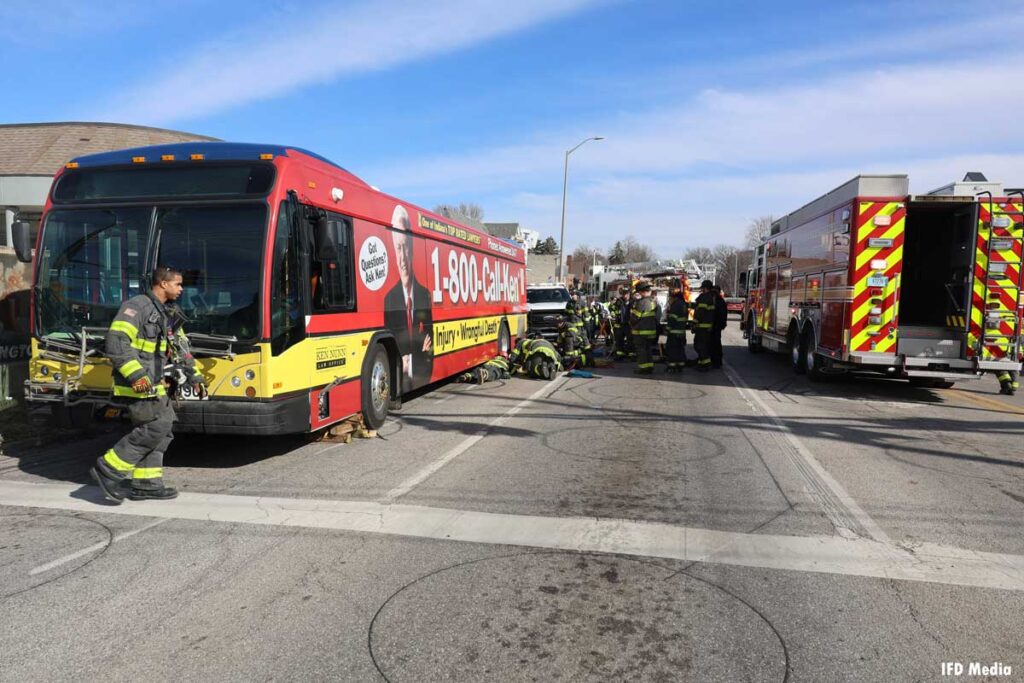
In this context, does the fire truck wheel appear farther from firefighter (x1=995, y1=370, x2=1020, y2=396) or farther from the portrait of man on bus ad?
the portrait of man on bus ad

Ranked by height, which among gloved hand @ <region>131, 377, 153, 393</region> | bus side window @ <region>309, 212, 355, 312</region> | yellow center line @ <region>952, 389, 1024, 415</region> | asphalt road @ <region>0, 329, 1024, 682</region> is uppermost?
bus side window @ <region>309, 212, 355, 312</region>

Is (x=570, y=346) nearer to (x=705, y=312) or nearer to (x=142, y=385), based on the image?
(x=705, y=312)

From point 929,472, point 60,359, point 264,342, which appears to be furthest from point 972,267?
point 60,359

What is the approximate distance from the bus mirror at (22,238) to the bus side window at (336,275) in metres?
2.77

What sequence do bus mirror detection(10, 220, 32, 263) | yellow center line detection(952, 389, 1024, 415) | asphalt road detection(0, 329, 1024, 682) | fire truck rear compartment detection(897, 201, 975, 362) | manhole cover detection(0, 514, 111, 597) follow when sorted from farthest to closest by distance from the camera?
1. fire truck rear compartment detection(897, 201, 975, 362)
2. yellow center line detection(952, 389, 1024, 415)
3. bus mirror detection(10, 220, 32, 263)
4. manhole cover detection(0, 514, 111, 597)
5. asphalt road detection(0, 329, 1024, 682)

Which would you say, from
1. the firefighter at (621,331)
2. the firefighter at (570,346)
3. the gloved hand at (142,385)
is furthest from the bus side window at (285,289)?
the firefighter at (621,331)

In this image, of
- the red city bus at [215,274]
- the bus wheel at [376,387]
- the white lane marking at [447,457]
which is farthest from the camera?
the bus wheel at [376,387]

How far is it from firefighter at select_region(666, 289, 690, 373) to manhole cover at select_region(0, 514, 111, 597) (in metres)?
12.0

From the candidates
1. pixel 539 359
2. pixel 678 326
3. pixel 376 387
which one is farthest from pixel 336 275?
pixel 678 326

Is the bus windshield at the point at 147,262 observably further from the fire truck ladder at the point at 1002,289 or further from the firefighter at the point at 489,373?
the fire truck ladder at the point at 1002,289

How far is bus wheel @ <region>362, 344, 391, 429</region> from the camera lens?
767 centimetres

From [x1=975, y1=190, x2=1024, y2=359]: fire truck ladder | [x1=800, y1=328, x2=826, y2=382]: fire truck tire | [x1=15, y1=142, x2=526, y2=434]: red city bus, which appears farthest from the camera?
[x1=800, y1=328, x2=826, y2=382]: fire truck tire

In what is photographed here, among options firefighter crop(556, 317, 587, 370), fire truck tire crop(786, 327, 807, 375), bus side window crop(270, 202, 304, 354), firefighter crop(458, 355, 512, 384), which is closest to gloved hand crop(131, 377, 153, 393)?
bus side window crop(270, 202, 304, 354)

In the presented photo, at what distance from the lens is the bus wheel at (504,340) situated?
15.1 m
